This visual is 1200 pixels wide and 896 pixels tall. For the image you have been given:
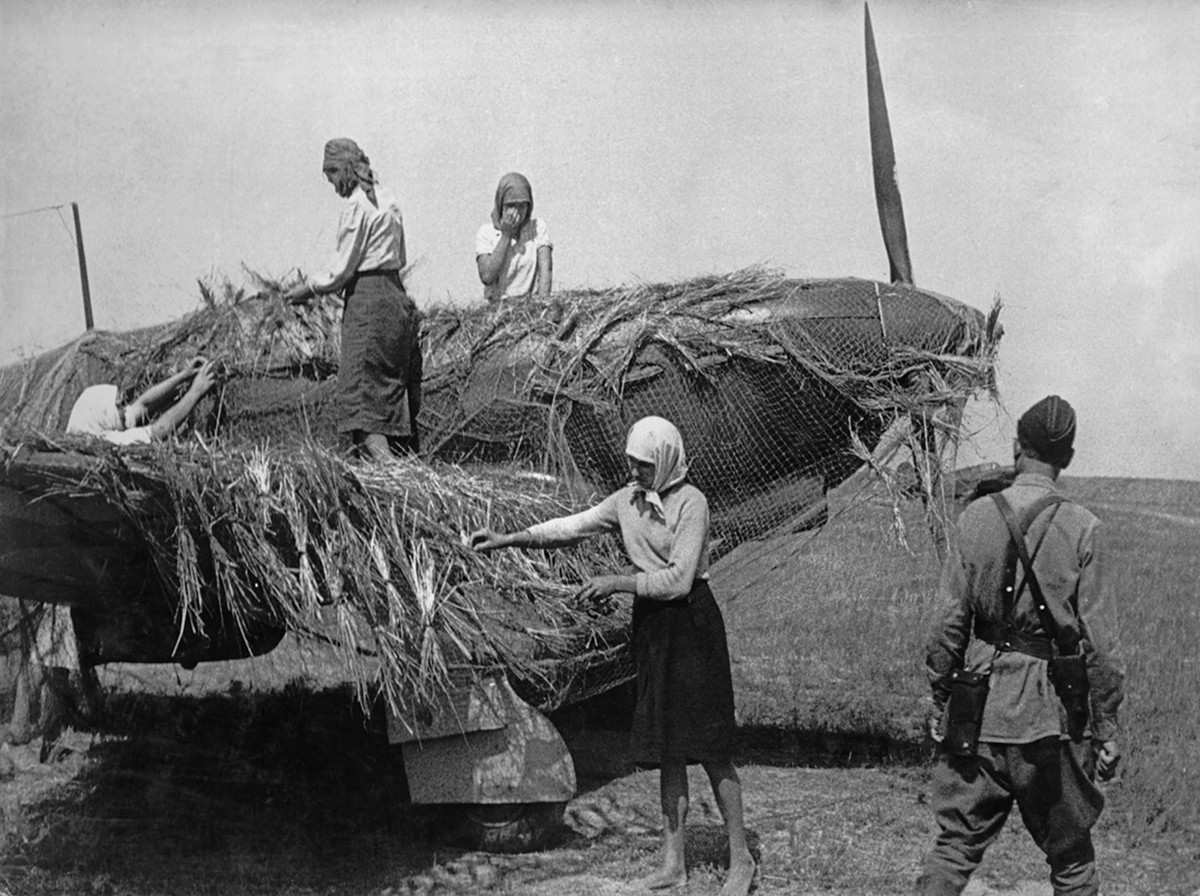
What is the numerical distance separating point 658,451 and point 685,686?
2.71 ft


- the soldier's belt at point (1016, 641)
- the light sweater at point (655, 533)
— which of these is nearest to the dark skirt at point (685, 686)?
the light sweater at point (655, 533)

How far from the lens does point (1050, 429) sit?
144 inches

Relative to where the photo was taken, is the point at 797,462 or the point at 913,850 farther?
the point at 797,462

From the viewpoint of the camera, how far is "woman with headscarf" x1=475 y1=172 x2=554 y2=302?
722 cm

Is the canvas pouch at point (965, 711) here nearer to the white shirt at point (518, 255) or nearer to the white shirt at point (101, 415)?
the white shirt at point (101, 415)

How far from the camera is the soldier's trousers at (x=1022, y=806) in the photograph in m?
3.51

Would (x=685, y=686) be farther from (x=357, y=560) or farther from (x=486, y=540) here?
(x=357, y=560)

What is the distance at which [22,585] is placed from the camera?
4773mm

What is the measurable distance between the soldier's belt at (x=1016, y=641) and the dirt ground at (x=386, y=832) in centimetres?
148

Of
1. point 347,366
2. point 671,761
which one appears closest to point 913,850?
point 671,761

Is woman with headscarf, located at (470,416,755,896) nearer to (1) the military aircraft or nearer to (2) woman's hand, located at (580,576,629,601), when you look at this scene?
(2) woman's hand, located at (580,576,629,601)

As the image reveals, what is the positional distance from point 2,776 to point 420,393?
2873mm

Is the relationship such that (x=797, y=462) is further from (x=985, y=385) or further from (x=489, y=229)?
(x=489, y=229)

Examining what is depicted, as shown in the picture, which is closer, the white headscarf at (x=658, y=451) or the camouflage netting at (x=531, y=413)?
the white headscarf at (x=658, y=451)
